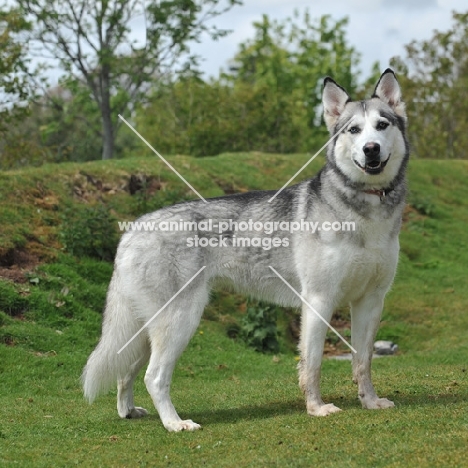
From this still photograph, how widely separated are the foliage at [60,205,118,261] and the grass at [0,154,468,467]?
197mm

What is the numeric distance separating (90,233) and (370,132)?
22.3ft

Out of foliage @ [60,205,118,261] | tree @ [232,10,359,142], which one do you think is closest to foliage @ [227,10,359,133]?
tree @ [232,10,359,142]

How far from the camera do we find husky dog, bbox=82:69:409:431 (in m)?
6.92

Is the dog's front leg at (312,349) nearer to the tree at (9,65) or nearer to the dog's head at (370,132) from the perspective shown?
the dog's head at (370,132)

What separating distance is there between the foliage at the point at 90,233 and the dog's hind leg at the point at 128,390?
208 inches

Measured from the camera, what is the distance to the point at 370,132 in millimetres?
6727

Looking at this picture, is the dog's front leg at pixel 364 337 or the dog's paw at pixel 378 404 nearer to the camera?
the dog's paw at pixel 378 404

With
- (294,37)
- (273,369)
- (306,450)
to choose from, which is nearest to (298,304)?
(306,450)

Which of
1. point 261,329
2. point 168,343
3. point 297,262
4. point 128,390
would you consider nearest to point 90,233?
point 261,329

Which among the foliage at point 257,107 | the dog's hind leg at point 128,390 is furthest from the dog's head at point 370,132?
the foliage at point 257,107

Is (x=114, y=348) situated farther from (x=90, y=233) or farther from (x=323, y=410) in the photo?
(x=90, y=233)

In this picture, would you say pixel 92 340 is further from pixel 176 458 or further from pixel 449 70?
pixel 449 70

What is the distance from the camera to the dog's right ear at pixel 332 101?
23.7 feet

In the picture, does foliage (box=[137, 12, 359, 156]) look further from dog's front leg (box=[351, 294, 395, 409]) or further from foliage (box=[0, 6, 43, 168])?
dog's front leg (box=[351, 294, 395, 409])
